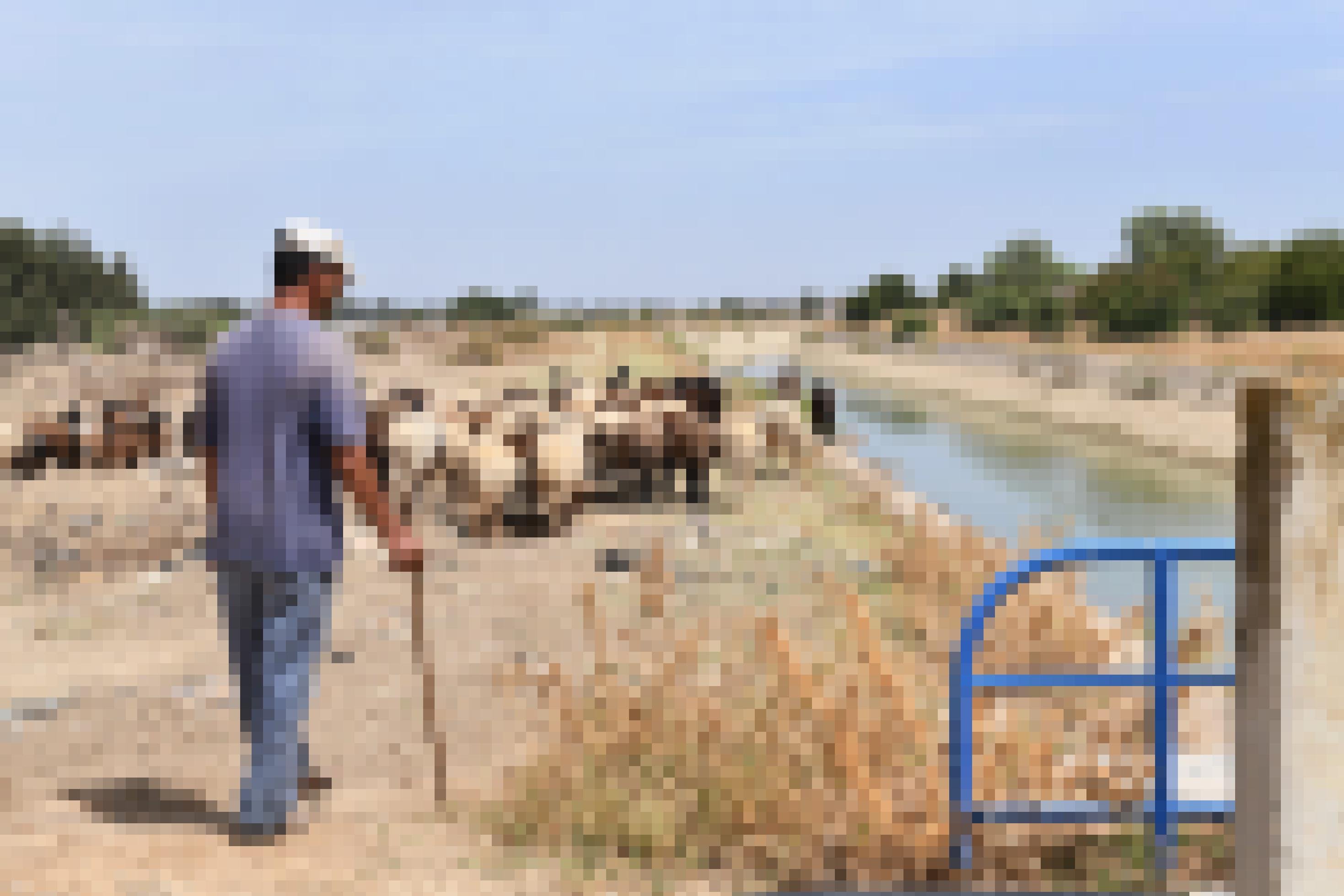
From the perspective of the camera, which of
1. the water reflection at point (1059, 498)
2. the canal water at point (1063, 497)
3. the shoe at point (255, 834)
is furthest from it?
the water reflection at point (1059, 498)

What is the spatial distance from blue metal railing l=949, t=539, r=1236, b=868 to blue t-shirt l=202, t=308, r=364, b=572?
2.06 m

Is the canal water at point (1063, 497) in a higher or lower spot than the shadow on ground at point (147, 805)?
higher

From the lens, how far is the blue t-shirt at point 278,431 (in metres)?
5.18

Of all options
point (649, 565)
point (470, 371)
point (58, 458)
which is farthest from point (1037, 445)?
point (470, 371)

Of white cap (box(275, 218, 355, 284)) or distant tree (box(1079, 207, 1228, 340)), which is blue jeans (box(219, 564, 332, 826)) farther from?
distant tree (box(1079, 207, 1228, 340))

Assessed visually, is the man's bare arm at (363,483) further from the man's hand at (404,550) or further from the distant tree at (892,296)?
the distant tree at (892,296)

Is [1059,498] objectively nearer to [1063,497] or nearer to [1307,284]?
[1063,497]

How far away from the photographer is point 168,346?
293 feet

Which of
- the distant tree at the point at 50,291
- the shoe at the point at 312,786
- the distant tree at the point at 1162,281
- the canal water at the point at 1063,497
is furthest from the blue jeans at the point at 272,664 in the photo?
the distant tree at the point at 1162,281

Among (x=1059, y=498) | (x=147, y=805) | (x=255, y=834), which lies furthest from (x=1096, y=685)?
(x=1059, y=498)

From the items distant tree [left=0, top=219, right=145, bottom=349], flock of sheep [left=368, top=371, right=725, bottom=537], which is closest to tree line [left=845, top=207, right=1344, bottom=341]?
distant tree [left=0, top=219, right=145, bottom=349]

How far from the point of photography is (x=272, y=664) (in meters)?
5.38

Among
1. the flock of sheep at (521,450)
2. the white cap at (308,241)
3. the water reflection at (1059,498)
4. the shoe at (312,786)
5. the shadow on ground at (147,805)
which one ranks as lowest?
the shadow on ground at (147,805)

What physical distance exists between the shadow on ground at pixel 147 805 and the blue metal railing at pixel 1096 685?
2.52 metres
